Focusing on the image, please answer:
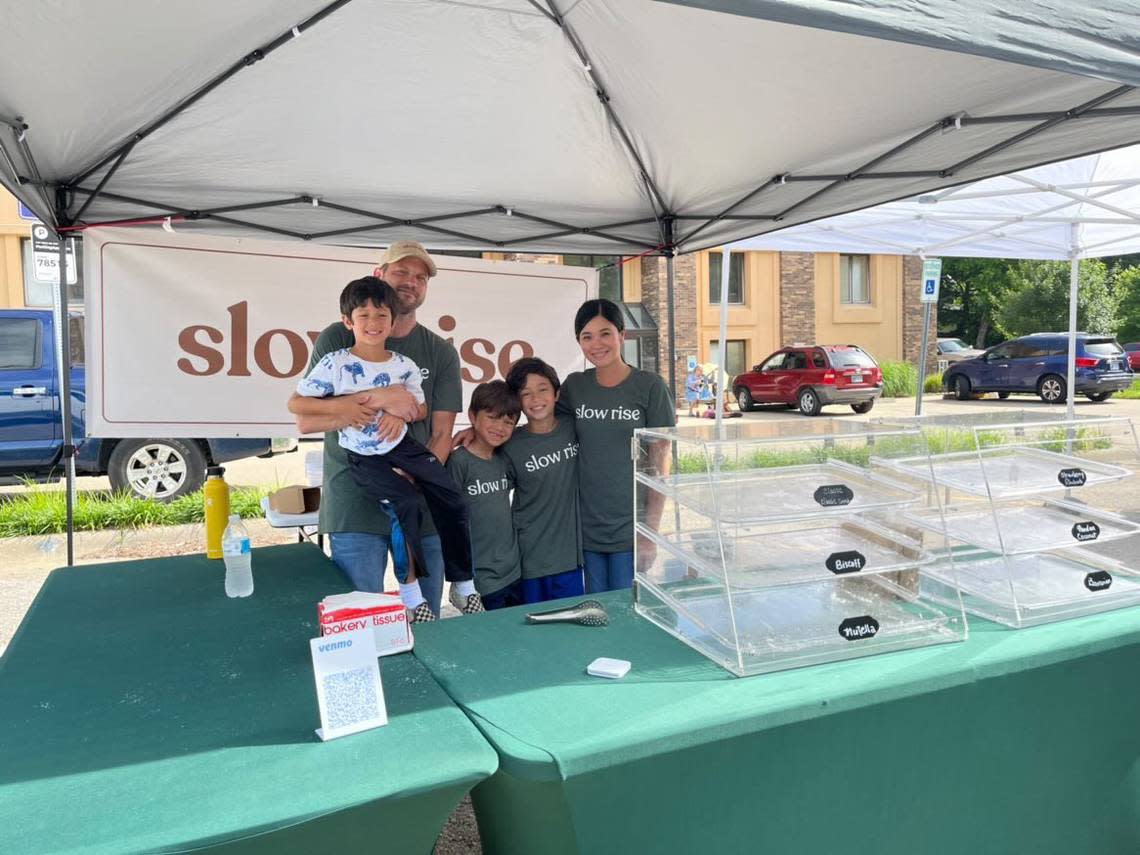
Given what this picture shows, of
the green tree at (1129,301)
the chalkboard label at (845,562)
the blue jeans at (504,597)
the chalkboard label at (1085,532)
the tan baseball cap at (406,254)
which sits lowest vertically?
the blue jeans at (504,597)

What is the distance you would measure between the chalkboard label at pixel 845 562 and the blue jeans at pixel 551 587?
1318 millimetres

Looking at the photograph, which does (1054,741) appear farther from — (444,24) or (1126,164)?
(1126,164)

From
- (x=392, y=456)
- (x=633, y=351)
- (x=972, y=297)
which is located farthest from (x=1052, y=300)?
(x=392, y=456)

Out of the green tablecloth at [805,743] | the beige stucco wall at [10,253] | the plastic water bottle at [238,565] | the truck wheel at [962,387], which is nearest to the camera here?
the green tablecloth at [805,743]

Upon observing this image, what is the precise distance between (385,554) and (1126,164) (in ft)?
19.8

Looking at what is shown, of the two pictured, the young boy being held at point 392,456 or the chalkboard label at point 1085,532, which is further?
the young boy being held at point 392,456

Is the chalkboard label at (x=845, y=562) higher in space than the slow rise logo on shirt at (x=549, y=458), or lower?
lower

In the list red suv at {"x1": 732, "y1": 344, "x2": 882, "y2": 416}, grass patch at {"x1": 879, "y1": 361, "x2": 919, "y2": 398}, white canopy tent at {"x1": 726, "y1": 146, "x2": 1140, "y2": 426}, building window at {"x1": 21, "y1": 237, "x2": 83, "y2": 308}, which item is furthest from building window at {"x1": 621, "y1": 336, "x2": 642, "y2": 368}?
building window at {"x1": 21, "y1": 237, "x2": 83, "y2": 308}

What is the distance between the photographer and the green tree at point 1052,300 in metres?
25.8

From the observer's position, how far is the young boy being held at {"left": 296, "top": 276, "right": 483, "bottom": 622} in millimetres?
2580

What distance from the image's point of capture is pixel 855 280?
858 inches

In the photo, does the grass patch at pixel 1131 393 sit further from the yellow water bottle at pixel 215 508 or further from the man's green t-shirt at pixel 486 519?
the yellow water bottle at pixel 215 508

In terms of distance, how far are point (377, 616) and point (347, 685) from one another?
0.31 m

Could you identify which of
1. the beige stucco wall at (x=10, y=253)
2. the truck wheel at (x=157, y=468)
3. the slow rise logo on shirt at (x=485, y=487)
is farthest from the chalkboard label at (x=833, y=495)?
the beige stucco wall at (x=10, y=253)
